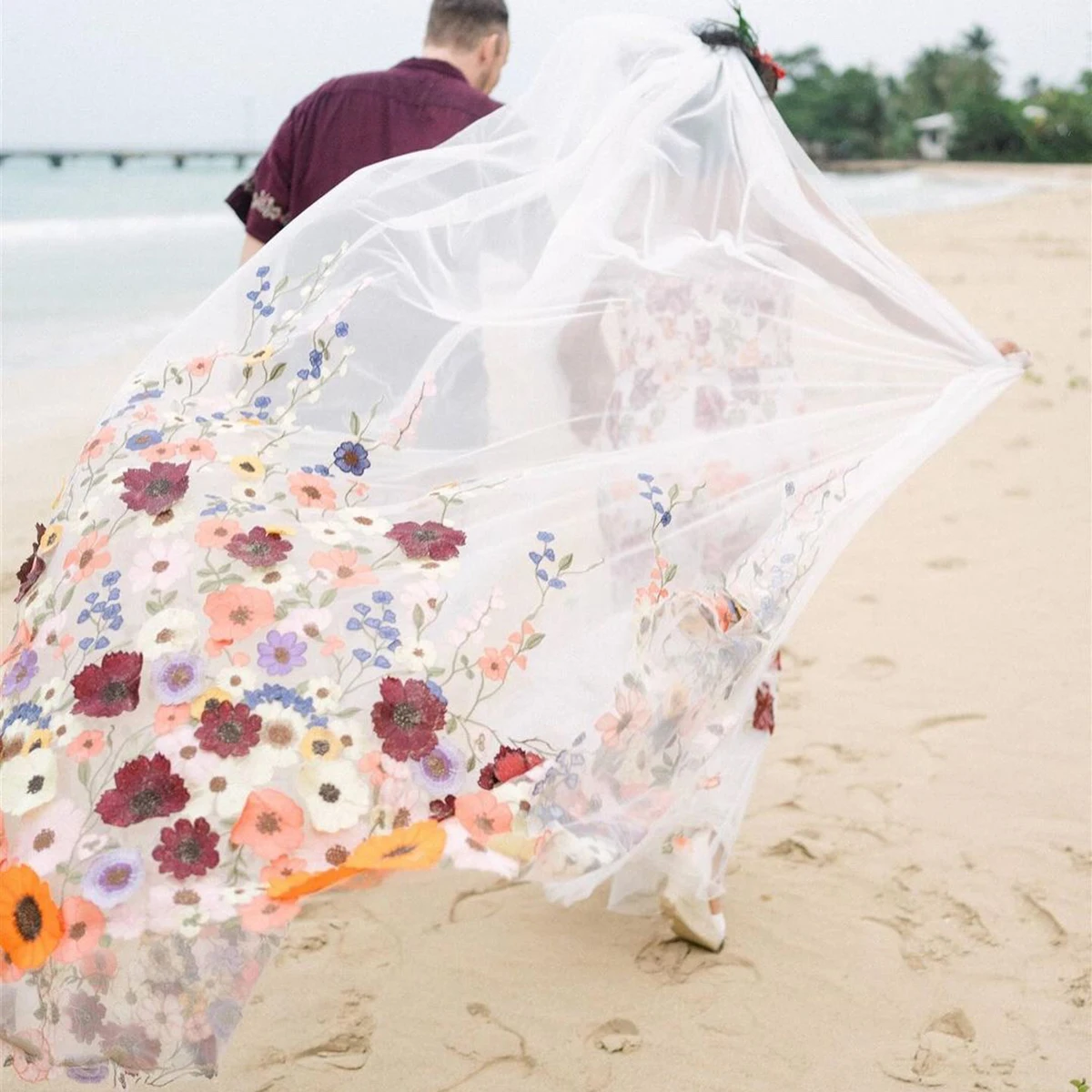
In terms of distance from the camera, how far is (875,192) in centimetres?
3250

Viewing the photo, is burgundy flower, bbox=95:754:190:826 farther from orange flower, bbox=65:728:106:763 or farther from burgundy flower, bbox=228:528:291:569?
burgundy flower, bbox=228:528:291:569

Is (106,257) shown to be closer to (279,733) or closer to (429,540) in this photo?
(429,540)

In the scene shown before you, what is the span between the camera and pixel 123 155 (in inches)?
1439

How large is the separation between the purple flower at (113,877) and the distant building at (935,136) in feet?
218

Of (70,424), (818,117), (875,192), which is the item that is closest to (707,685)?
(70,424)

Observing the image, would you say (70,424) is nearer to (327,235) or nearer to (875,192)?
(327,235)

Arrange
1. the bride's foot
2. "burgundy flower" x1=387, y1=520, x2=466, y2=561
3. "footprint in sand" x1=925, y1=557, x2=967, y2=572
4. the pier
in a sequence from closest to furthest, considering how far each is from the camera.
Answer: "burgundy flower" x1=387, y1=520, x2=466, y2=561 → the bride's foot → "footprint in sand" x1=925, y1=557, x2=967, y2=572 → the pier

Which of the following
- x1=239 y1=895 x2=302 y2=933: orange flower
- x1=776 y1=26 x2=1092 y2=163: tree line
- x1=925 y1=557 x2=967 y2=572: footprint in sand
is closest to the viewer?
x1=239 y1=895 x2=302 y2=933: orange flower

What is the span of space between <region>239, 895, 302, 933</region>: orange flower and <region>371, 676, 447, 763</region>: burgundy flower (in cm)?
24

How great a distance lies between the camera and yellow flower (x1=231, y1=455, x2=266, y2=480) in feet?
5.90

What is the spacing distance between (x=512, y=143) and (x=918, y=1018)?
5.72 feet

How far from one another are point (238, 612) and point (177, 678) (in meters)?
0.12

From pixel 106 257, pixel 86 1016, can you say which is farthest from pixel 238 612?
pixel 106 257

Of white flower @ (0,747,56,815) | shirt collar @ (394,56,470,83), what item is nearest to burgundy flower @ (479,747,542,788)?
white flower @ (0,747,56,815)
